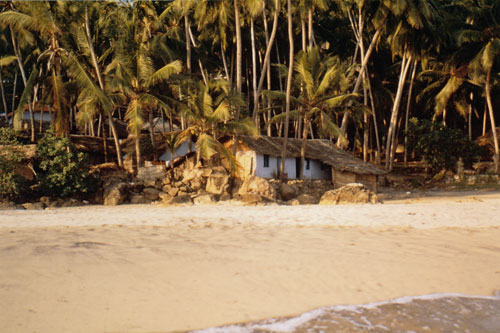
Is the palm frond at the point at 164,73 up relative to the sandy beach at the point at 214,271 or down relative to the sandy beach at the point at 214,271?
up

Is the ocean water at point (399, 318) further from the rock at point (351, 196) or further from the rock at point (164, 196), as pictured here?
the rock at point (164, 196)

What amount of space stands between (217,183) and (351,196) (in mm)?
6082

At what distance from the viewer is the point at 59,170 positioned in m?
16.6

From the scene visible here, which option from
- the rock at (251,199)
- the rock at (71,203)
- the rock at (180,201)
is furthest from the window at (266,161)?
the rock at (71,203)

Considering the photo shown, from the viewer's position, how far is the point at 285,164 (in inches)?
813

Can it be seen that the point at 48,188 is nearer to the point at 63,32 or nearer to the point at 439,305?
the point at 63,32

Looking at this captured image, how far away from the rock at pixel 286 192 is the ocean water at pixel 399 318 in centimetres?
1368

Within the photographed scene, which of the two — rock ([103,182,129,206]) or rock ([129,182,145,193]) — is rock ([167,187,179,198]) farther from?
rock ([103,182,129,206])

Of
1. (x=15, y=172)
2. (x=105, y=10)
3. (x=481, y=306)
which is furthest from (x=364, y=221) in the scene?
(x=105, y=10)

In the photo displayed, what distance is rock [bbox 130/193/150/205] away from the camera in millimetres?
17047

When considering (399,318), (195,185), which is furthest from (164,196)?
(399,318)

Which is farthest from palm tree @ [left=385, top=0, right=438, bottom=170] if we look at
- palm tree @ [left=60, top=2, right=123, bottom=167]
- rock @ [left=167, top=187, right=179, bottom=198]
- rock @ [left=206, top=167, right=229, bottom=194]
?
palm tree @ [left=60, top=2, right=123, bottom=167]

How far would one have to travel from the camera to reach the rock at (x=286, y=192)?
1811 centimetres

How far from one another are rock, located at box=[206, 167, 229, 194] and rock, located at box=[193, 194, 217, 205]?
105 cm
